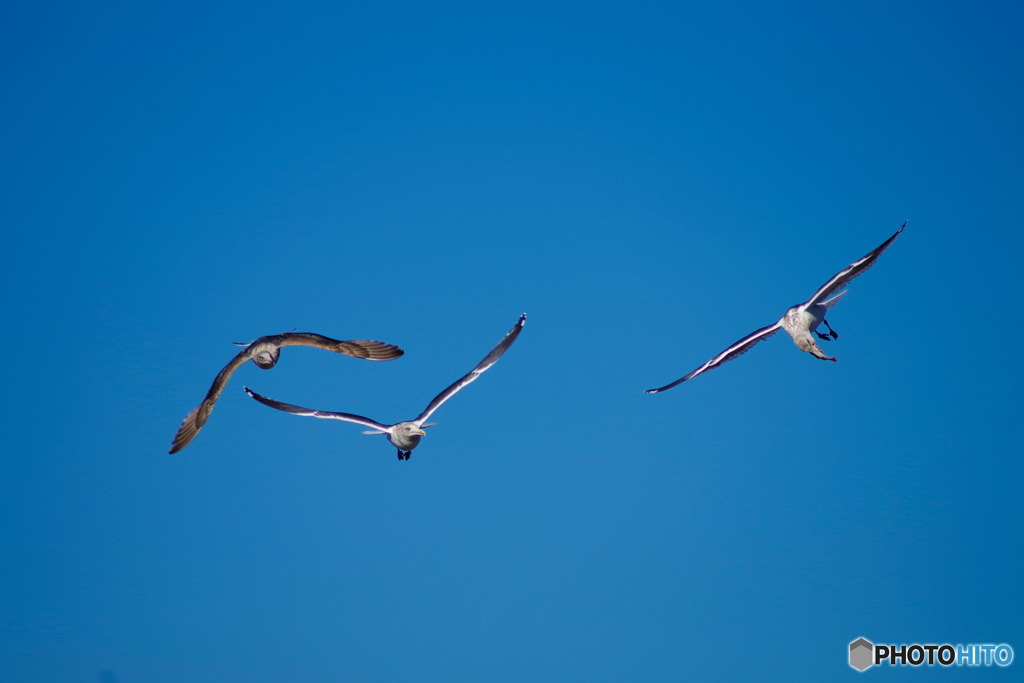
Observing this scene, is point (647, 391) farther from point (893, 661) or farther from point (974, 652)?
point (974, 652)

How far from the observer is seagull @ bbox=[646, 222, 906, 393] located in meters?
15.2

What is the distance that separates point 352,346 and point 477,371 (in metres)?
2.00

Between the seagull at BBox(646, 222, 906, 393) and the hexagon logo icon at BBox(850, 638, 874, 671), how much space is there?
10.2 meters

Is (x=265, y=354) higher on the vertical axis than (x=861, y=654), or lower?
higher

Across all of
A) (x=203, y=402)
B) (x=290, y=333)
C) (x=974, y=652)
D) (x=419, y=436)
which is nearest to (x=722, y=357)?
(x=419, y=436)

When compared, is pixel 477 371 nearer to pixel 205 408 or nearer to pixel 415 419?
pixel 415 419

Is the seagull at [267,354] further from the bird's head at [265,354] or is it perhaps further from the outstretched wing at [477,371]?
the outstretched wing at [477,371]

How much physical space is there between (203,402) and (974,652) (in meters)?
16.8

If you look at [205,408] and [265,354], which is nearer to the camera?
[265,354]

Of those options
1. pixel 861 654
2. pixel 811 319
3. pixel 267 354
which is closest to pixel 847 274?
pixel 811 319

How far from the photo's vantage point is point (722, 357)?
17.0 metres

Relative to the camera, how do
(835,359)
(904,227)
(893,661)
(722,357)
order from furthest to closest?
(893,661)
(722,357)
(835,359)
(904,227)

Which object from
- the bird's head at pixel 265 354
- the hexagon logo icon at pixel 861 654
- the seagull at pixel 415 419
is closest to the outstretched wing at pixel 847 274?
the seagull at pixel 415 419

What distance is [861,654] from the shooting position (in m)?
24.1
